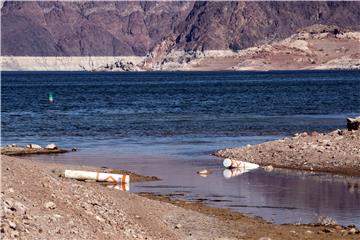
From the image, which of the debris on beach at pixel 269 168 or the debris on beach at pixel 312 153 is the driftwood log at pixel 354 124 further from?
the debris on beach at pixel 269 168

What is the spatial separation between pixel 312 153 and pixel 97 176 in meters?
11.7

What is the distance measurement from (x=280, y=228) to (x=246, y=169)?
49.9ft

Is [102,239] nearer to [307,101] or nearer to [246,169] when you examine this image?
[246,169]

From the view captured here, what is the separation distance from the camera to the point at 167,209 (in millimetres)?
25734

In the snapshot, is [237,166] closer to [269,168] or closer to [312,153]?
[269,168]

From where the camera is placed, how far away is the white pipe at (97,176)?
33250 millimetres

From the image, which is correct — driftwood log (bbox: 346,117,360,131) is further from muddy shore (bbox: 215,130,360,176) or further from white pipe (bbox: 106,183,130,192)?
white pipe (bbox: 106,183,130,192)

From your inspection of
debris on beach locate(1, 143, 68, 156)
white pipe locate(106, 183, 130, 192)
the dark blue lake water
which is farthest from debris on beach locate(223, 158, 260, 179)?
debris on beach locate(1, 143, 68, 156)

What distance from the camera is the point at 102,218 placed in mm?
21297

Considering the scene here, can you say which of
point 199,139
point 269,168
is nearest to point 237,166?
point 269,168

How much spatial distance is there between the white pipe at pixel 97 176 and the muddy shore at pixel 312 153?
8747 mm

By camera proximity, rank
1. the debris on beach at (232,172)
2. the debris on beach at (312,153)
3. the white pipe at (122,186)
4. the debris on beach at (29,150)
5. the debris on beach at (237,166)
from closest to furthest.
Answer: the white pipe at (122,186)
the debris on beach at (232,172)
the debris on beach at (312,153)
the debris on beach at (237,166)
the debris on beach at (29,150)

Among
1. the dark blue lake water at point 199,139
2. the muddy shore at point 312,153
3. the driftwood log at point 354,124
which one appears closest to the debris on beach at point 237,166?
the dark blue lake water at point 199,139

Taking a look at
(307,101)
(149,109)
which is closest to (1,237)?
(149,109)
